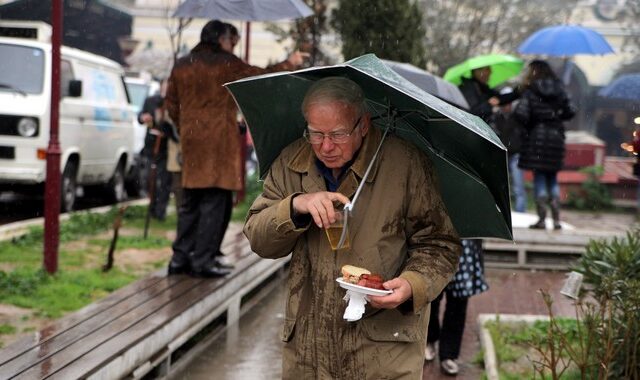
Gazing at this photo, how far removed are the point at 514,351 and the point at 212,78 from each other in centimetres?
289

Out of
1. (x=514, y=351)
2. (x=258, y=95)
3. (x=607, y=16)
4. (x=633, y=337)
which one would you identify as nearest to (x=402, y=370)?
(x=258, y=95)

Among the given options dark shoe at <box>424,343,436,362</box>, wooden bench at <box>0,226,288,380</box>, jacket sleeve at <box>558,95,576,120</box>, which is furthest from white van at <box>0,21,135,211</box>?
dark shoe at <box>424,343,436,362</box>

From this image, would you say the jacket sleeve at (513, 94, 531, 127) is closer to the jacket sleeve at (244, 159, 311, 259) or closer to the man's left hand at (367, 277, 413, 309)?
the jacket sleeve at (244, 159, 311, 259)

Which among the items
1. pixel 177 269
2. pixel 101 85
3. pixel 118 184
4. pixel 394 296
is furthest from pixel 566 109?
pixel 394 296

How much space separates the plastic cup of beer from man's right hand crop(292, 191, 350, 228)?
30 millimetres

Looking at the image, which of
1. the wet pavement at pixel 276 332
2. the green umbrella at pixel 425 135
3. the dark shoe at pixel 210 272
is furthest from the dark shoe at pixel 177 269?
the green umbrella at pixel 425 135

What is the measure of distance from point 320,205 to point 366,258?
0.34 metres

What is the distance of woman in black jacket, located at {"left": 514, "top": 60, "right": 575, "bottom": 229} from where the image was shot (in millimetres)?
11508

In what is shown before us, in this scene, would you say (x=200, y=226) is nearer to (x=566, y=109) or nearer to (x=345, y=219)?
(x=345, y=219)

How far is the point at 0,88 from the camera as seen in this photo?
12484mm

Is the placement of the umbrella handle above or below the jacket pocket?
above

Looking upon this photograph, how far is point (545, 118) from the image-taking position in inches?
459

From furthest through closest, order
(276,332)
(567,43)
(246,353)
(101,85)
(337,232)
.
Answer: (101,85), (567,43), (276,332), (246,353), (337,232)

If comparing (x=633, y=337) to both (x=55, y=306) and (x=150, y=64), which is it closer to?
(x=55, y=306)
